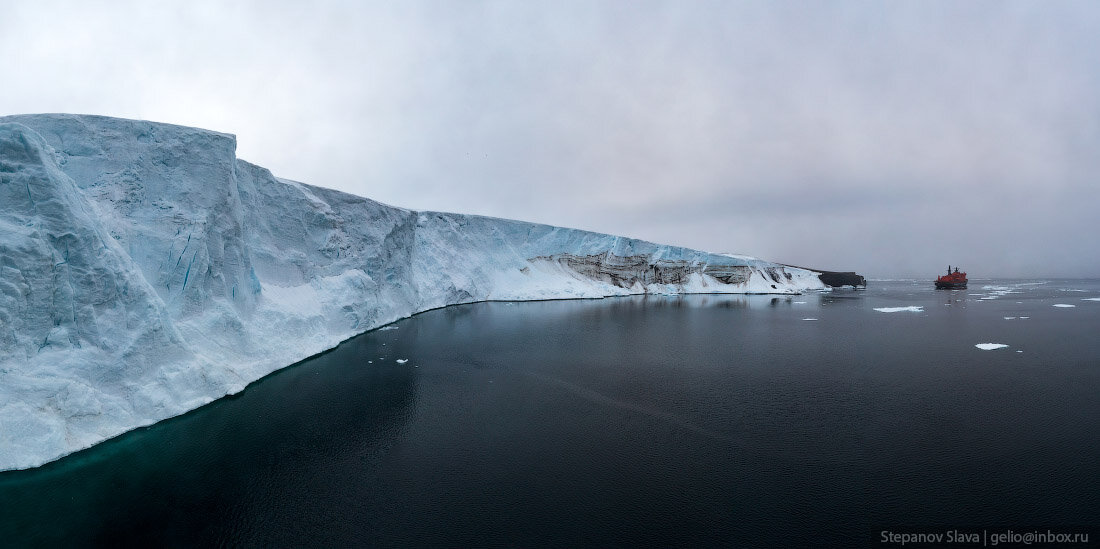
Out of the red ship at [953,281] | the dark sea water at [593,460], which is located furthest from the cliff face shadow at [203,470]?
the red ship at [953,281]

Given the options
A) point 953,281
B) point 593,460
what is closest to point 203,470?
point 593,460

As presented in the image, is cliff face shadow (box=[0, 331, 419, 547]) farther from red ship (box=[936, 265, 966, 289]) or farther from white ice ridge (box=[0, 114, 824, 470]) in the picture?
red ship (box=[936, 265, 966, 289])

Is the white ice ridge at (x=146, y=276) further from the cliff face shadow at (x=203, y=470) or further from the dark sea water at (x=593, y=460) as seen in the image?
the dark sea water at (x=593, y=460)

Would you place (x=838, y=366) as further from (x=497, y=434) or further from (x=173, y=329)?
(x=173, y=329)

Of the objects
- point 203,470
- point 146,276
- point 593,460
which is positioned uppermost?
point 146,276

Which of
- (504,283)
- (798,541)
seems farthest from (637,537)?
(504,283)

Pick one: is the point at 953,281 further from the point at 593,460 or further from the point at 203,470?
the point at 203,470
